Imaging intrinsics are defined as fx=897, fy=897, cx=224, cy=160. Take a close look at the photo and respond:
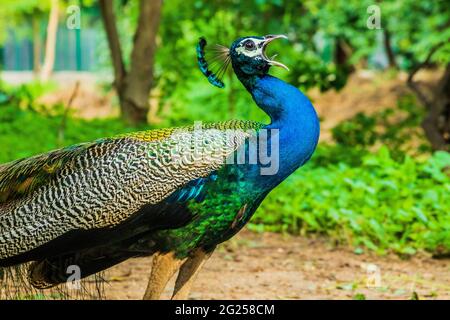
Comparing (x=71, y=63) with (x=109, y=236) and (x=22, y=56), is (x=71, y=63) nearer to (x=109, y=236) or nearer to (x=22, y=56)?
(x=22, y=56)

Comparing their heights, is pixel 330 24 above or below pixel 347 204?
above

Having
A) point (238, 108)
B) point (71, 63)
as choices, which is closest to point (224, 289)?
point (238, 108)

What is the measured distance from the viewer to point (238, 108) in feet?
26.2

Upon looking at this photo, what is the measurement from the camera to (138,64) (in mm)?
8836

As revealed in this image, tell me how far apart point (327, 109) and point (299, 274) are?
901cm

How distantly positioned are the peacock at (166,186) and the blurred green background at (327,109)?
2.14 meters

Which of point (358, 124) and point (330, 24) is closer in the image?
point (358, 124)

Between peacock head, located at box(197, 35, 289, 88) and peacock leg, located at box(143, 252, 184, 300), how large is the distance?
2.22 feet

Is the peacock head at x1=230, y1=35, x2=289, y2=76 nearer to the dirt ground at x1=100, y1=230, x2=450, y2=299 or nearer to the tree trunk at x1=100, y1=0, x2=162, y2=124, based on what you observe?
the dirt ground at x1=100, y1=230, x2=450, y2=299

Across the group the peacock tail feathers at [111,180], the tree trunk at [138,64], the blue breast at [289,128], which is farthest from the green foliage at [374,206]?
the tree trunk at [138,64]

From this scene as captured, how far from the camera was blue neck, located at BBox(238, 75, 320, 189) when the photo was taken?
318 cm

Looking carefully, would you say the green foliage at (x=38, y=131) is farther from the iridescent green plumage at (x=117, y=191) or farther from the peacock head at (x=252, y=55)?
the peacock head at (x=252, y=55)

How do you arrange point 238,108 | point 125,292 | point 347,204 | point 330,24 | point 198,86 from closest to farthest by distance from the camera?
point 125,292
point 347,204
point 238,108
point 198,86
point 330,24

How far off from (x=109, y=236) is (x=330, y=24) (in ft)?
40.6
